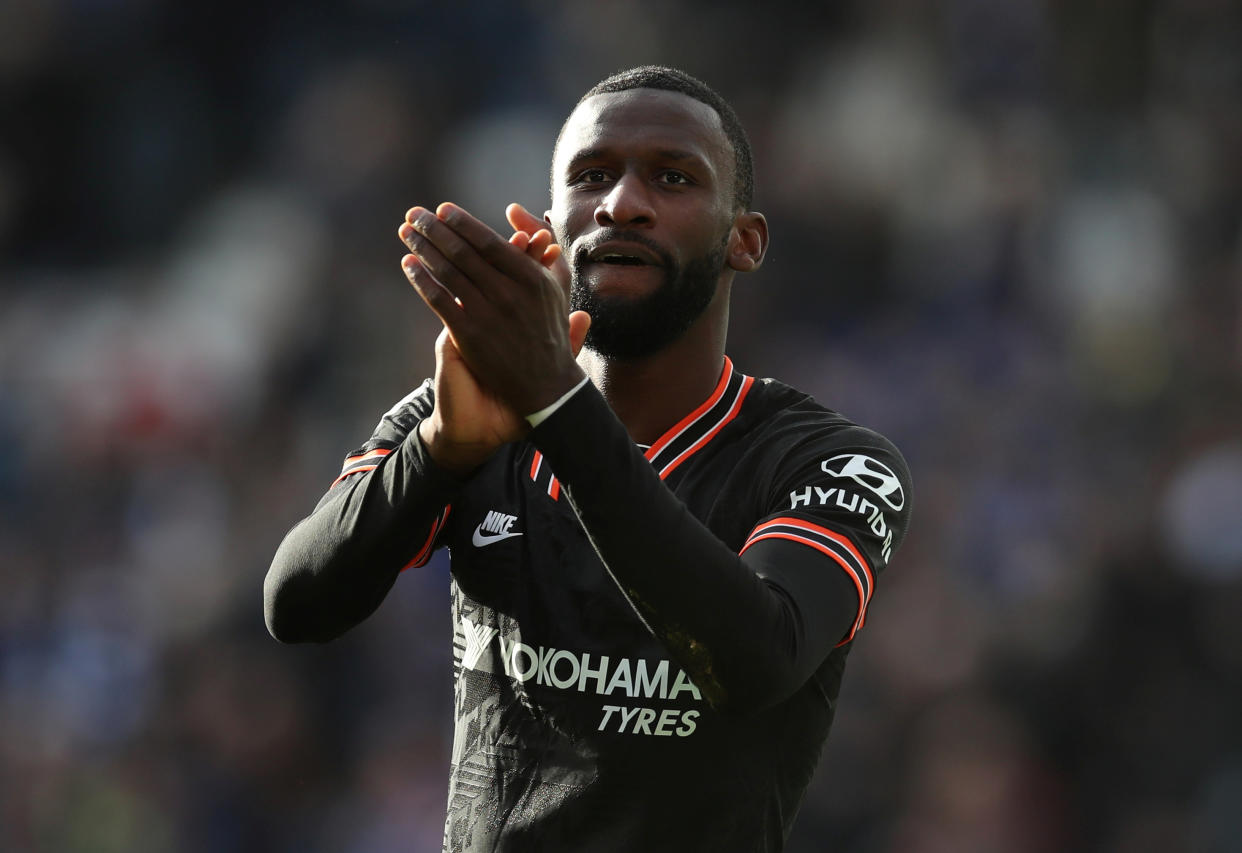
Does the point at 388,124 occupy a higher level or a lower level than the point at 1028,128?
lower

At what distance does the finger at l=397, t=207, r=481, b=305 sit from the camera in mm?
2238

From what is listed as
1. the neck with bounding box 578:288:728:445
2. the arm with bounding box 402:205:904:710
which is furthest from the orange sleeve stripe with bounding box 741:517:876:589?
the neck with bounding box 578:288:728:445

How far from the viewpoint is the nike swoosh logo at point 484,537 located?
285 cm

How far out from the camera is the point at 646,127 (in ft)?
9.83

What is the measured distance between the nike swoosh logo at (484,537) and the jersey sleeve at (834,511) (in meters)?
0.43

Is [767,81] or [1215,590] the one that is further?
[767,81]

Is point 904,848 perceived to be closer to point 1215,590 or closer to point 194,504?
point 1215,590

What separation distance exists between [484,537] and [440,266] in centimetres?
76

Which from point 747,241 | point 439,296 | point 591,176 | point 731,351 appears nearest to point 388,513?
point 439,296

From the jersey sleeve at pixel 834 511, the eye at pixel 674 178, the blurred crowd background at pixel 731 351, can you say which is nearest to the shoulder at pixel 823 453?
the jersey sleeve at pixel 834 511

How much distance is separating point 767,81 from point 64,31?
15.7 feet

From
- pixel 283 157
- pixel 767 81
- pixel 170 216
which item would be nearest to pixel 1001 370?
pixel 767 81

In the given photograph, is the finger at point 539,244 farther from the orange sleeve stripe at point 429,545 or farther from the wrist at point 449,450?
the orange sleeve stripe at point 429,545

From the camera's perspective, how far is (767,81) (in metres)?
10.4
